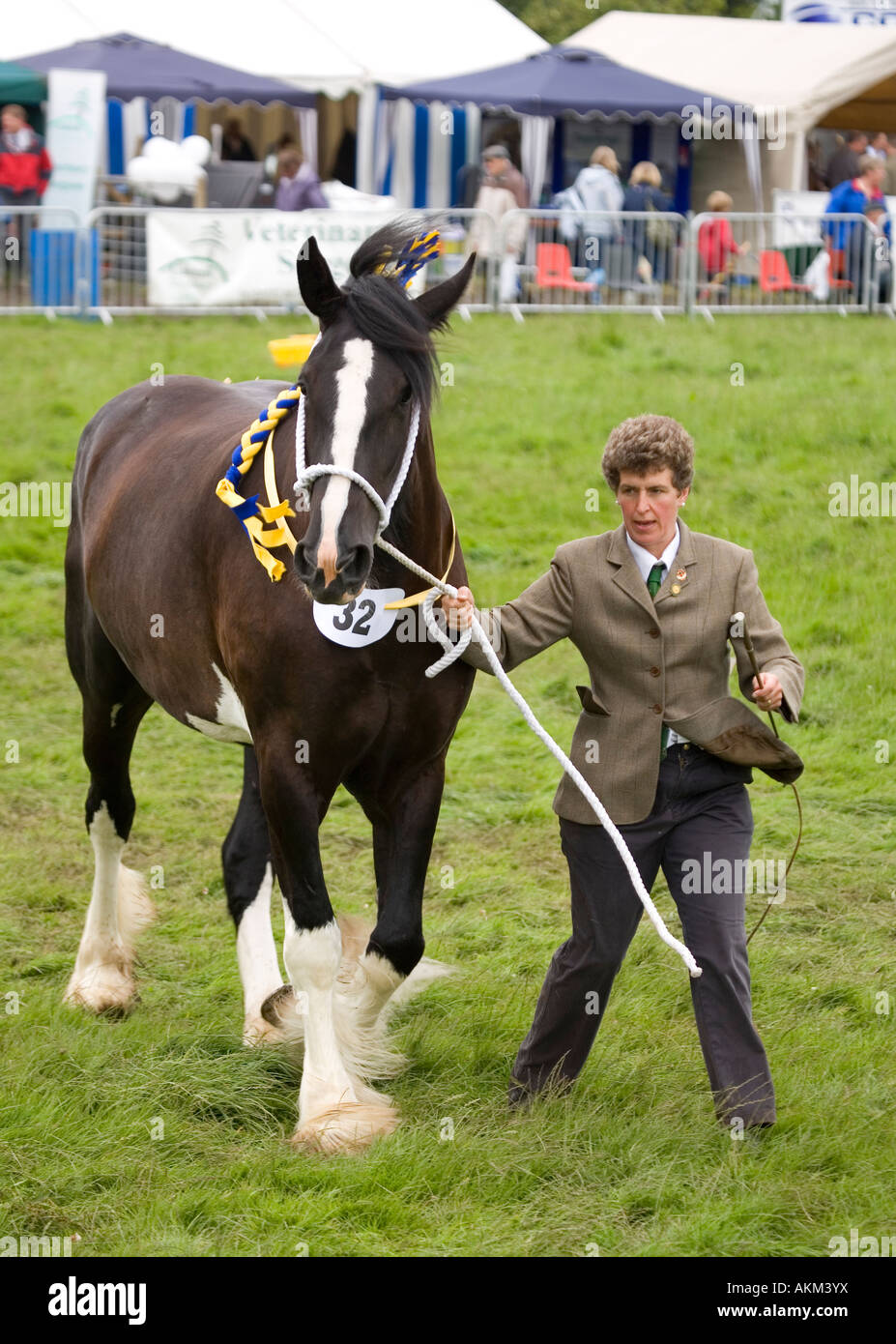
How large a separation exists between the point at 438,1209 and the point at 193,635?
6.39 feet

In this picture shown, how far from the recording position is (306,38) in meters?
22.0

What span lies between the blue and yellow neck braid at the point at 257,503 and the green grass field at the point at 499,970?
5.11 feet

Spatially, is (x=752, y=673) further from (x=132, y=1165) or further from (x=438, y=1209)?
(x=132, y=1165)

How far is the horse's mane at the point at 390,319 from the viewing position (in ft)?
13.5

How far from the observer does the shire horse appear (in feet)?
13.5

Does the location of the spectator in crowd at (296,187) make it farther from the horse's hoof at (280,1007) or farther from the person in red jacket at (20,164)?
the horse's hoof at (280,1007)

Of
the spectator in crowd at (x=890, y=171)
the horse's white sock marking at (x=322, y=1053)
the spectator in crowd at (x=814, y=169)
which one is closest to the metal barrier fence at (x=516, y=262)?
the spectator in crowd at (x=890, y=171)

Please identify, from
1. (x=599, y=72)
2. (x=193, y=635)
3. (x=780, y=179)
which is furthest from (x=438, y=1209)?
(x=780, y=179)

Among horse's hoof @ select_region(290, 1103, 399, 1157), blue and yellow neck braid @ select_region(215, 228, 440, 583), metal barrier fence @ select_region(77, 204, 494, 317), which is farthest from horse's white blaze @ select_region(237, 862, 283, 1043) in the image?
metal barrier fence @ select_region(77, 204, 494, 317)

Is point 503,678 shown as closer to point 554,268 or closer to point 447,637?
point 447,637

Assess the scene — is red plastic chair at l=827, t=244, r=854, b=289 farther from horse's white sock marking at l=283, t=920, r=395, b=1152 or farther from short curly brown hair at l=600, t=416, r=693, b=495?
horse's white sock marking at l=283, t=920, r=395, b=1152

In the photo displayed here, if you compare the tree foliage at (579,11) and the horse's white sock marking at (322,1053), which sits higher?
the tree foliage at (579,11)

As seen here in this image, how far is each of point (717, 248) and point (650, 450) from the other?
12786 mm

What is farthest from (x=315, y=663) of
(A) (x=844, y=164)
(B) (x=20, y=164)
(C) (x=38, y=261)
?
(A) (x=844, y=164)
